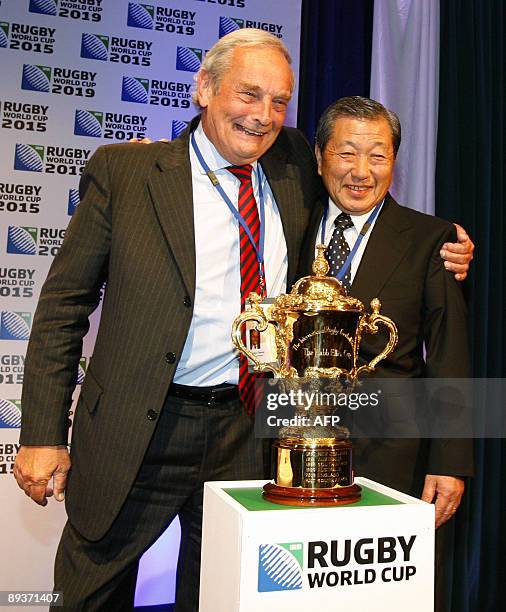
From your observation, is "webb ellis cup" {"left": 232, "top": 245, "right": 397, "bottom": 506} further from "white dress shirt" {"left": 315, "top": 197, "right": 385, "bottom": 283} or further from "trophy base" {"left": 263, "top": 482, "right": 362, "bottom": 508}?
"white dress shirt" {"left": 315, "top": 197, "right": 385, "bottom": 283}

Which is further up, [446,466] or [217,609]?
[446,466]

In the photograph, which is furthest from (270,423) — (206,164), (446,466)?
(206,164)

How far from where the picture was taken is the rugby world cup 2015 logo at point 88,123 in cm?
311

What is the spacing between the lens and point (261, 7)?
3.30m

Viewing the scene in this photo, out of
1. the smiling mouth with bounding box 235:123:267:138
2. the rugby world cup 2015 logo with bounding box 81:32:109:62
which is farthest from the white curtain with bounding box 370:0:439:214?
the smiling mouth with bounding box 235:123:267:138

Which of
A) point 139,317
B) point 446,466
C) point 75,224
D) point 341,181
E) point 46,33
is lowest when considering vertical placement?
point 446,466

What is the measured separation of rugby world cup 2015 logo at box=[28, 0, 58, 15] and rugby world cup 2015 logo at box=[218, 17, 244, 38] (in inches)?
29.2

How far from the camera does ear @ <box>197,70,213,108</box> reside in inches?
75.2

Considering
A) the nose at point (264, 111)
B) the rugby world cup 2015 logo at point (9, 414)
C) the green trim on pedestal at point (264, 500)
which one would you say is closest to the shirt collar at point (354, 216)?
the nose at point (264, 111)

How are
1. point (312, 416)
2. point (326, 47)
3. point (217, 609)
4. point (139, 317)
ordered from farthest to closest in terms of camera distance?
1. point (326, 47)
2. point (139, 317)
3. point (312, 416)
4. point (217, 609)

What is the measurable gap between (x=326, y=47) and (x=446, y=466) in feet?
7.36

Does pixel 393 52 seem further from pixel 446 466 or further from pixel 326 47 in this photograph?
pixel 446 466

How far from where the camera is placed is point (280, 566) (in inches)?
45.4

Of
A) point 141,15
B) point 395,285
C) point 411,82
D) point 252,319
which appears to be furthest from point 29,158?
point 252,319
